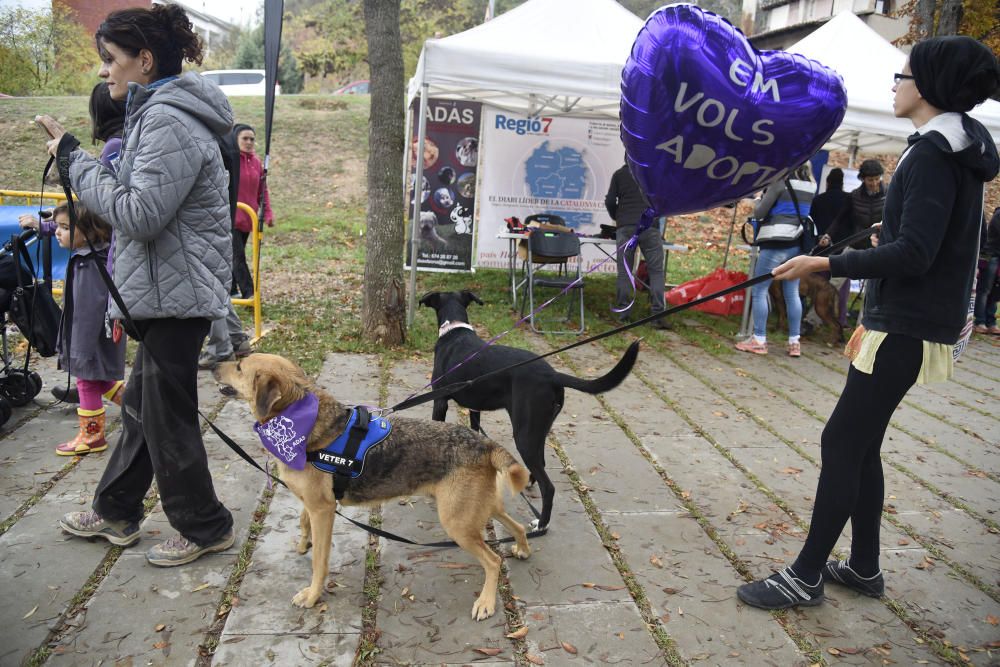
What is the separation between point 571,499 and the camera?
397cm

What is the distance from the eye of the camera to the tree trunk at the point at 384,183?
6.37 meters

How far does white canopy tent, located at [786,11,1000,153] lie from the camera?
725 cm

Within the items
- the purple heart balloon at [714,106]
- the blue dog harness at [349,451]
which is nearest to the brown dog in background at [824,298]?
the purple heart balloon at [714,106]

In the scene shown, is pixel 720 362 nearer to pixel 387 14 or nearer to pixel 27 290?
pixel 387 14

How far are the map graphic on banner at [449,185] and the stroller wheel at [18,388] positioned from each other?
5880mm

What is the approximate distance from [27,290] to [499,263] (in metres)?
6.79

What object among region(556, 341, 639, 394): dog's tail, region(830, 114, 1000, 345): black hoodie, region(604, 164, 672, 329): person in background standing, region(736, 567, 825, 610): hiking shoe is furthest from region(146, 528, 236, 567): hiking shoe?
region(604, 164, 672, 329): person in background standing

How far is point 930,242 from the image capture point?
2500 millimetres

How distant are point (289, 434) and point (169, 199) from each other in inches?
41.3

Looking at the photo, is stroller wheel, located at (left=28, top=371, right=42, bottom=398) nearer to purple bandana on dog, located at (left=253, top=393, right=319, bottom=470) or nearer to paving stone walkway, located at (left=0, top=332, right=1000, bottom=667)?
paving stone walkway, located at (left=0, top=332, right=1000, bottom=667)

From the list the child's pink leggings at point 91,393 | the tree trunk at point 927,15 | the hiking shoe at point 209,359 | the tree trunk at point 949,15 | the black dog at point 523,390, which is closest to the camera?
the black dog at point 523,390

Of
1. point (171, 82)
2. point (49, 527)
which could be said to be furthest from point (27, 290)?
point (171, 82)

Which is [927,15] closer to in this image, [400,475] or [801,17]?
[400,475]

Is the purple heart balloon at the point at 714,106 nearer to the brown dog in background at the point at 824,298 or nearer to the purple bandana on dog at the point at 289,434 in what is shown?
the purple bandana on dog at the point at 289,434
